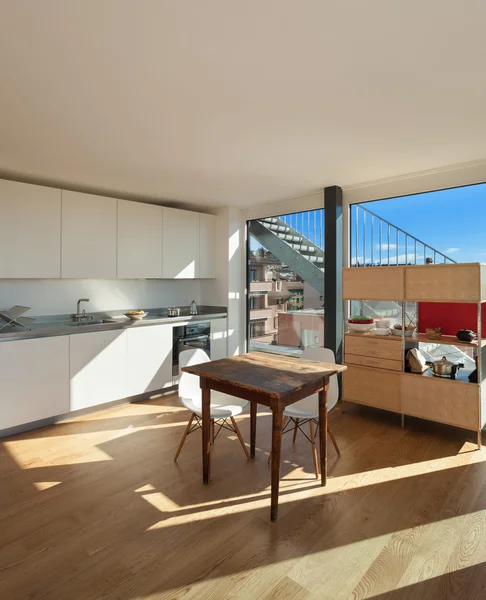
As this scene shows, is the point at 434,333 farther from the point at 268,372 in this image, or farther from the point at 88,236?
the point at 88,236

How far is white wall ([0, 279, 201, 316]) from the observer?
4090mm

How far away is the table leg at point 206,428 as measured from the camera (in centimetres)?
254

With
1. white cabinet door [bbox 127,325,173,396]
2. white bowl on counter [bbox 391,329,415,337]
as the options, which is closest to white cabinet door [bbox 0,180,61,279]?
white cabinet door [bbox 127,325,173,396]

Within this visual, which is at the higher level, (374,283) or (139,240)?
(139,240)

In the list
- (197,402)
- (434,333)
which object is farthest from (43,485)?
(434,333)

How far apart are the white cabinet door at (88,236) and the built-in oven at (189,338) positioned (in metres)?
1.09

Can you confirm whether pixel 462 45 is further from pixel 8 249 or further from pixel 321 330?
pixel 8 249

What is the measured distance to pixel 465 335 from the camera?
11.1 feet

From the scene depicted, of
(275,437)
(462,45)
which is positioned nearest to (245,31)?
(462,45)

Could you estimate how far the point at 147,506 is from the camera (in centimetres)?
236

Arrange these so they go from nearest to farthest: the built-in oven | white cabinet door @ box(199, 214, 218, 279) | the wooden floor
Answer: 1. the wooden floor
2. the built-in oven
3. white cabinet door @ box(199, 214, 218, 279)

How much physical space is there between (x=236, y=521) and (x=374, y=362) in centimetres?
229

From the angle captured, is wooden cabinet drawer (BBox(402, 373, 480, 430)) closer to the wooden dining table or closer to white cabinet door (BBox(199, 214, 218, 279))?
the wooden dining table

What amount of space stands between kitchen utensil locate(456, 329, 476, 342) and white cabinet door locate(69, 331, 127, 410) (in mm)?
3434
